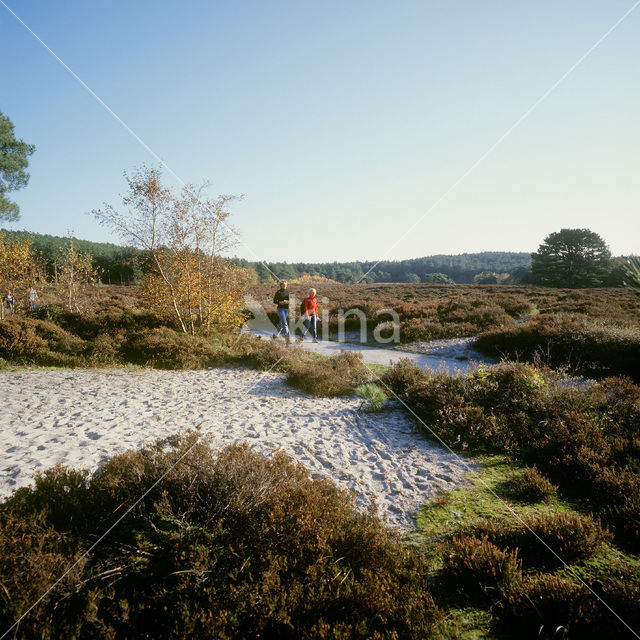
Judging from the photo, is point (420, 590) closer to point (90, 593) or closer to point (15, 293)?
point (90, 593)

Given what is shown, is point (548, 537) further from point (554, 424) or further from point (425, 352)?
point (425, 352)

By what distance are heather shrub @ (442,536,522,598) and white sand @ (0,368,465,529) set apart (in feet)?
2.82

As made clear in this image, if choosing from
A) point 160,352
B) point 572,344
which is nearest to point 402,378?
point 572,344

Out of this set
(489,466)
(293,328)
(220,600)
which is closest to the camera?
(220,600)

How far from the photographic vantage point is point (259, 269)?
89375mm

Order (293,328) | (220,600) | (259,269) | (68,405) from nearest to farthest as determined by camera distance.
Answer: (220,600)
(68,405)
(293,328)
(259,269)

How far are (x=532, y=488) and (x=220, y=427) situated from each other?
16.8 ft

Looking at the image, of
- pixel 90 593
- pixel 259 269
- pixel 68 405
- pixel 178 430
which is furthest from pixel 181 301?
pixel 259 269

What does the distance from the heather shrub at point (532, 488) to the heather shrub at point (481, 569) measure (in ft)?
5.37

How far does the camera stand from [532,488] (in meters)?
4.64

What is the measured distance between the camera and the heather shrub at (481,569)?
295 cm

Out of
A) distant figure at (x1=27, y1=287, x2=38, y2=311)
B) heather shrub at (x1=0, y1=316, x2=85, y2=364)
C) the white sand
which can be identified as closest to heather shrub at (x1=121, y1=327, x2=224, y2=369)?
the white sand

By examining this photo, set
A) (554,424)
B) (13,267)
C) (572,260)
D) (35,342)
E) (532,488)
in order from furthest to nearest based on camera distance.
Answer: (572,260) → (13,267) → (35,342) → (554,424) → (532,488)

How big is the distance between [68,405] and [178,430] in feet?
9.13
